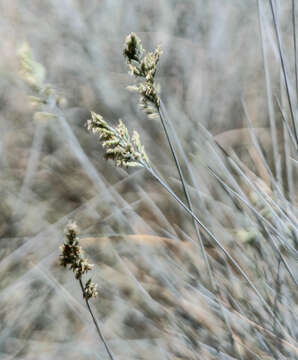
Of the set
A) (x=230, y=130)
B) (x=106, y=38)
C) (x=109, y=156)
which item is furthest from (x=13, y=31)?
(x=109, y=156)

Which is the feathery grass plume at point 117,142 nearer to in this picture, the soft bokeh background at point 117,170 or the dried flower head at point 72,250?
the dried flower head at point 72,250

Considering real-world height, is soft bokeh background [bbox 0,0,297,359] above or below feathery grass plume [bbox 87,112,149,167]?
above

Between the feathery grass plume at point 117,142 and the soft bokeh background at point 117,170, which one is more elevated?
the soft bokeh background at point 117,170

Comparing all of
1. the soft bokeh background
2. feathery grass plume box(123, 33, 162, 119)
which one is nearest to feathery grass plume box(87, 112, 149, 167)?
feathery grass plume box(123, 33, 162, 119)

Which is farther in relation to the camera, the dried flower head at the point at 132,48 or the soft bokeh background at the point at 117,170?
the soft bokeh background at the point at 117,170

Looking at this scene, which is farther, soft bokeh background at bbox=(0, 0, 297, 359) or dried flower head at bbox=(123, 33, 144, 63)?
soft bokeh background at bbox=(0, 0, 297, 359)

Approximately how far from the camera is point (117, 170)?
738 millimetres

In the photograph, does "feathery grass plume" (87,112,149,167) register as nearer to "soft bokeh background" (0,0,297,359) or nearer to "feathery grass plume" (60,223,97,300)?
"feathery grass plume" (60,223,97,300)

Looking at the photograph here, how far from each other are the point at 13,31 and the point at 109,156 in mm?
639

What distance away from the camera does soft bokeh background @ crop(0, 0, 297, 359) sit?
2.06 ft

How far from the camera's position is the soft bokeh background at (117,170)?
0.63 meters

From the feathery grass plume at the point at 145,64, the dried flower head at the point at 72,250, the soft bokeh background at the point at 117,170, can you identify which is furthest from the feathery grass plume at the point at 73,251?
the soft bokeh background at the point at 117,170

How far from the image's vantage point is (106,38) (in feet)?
2.67

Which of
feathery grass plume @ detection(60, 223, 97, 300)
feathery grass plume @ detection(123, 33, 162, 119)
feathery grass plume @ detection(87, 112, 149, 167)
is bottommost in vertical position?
feathery grass plume @ detection(60, 223, 97, 300)
